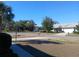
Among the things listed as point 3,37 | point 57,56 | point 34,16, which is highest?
point 34,16

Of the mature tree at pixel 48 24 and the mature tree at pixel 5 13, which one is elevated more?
the mature tree at pixel 5 13

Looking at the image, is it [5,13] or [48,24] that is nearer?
[5,13]

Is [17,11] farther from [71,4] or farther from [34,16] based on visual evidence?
[71,4]

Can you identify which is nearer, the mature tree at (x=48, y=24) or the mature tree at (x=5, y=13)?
the mature tree at (x=5, y=13)

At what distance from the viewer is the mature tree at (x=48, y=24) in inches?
690

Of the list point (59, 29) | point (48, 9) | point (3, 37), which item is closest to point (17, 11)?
point (48, 9)

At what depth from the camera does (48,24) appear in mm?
19094

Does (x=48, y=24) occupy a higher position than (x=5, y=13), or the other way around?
(x=5, y=13)

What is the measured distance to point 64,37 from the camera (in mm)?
19797

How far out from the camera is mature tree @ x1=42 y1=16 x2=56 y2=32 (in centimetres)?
1753

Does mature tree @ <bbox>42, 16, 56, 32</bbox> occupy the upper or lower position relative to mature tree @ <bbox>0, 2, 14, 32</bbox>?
lower

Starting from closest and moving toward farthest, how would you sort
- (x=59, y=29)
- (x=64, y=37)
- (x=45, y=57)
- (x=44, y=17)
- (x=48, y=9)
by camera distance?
(x=45, y=57) < (x=48, y=9) < (x=44, y=17) < (x=64, y=37) < (x=59, y=29)

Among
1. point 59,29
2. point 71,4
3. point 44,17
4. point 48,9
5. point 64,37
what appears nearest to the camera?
point 71,4

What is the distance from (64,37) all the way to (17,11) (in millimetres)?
5003
